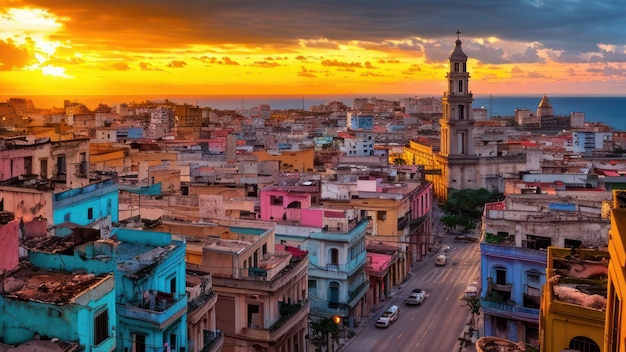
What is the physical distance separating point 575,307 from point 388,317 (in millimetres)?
24169

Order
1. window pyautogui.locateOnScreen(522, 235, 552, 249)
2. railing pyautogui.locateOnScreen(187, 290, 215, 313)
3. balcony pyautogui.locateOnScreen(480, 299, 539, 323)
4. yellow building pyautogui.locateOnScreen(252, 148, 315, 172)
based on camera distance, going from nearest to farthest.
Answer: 1. railing pyautogui.locateOnScreen(187, 290, 215, 313)
2. balcony pyautogui.locateOnScreen(480, 299, 539, 323)
3. window pyautogui.locateOnScreen(522, 235, 552, 249)
4. yellow building pyautogui.locateOnScreen(252, 148, 315, 172)

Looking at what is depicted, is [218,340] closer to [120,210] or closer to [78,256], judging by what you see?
[78,256]

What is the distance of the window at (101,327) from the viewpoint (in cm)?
1808

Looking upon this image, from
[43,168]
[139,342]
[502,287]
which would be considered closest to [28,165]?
[43,168]

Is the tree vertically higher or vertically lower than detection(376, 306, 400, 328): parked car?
higher

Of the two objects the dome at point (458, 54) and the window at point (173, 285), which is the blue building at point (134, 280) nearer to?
the window at point (173, 285)

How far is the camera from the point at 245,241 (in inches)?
1235

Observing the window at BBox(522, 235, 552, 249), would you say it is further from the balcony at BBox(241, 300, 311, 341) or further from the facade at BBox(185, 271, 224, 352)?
the facade at BBox(185, 271, 224, 352)

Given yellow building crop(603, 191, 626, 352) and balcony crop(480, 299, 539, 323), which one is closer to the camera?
yellow building crop(603, 191, 626, 352)

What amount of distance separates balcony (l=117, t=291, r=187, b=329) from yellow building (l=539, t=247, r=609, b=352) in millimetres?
9908

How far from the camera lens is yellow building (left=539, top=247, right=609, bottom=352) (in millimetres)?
16859

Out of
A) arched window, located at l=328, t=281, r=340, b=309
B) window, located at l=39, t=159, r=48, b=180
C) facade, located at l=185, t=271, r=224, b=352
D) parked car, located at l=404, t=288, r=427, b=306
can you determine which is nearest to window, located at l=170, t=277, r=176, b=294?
facade, located at l=185, t=271, r=224, b=352

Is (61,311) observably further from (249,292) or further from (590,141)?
(590,141)

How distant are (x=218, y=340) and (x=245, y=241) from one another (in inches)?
256
